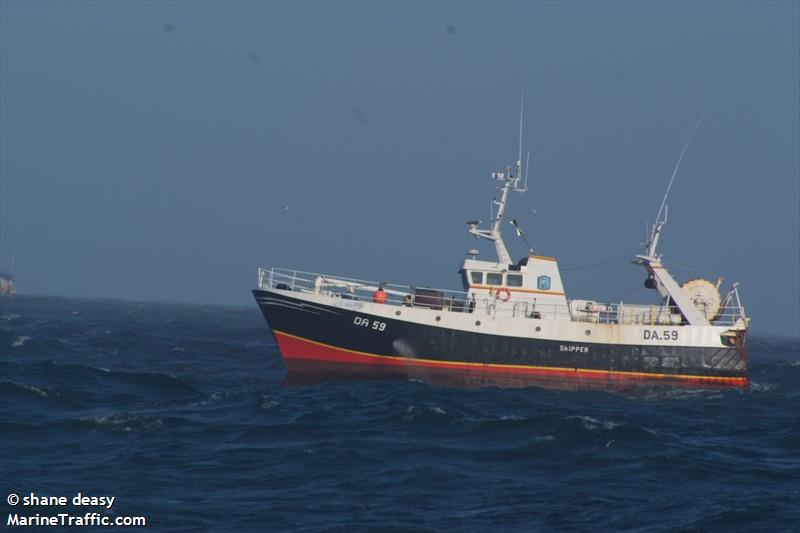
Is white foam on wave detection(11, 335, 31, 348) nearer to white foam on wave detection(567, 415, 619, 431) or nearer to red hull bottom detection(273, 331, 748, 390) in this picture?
red hull bottom detection(273, 331, 748, 390)

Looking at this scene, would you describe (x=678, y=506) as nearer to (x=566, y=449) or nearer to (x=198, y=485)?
(x=566, y=449)

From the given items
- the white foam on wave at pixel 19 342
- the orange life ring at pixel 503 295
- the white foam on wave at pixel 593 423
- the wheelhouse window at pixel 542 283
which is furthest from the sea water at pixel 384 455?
the white foam on wave at pixel 19 342

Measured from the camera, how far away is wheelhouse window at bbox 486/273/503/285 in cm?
4200

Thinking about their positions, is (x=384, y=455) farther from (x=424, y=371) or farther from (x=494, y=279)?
(x=494, y=279)

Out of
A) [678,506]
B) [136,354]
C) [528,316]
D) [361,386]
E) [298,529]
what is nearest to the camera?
[298,529]

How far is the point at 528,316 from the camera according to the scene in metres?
41.7

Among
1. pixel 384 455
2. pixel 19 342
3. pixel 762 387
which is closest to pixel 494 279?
pixel 762 387

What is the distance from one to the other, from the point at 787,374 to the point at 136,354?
3732 cm

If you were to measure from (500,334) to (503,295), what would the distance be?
6.70 ft

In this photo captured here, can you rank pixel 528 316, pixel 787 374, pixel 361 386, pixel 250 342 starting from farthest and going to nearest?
pixel 250 342, pixel 787 374, pixel 528 316, pixel 361 386

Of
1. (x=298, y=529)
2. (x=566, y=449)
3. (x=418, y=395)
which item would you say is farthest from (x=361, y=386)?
(x=298, y=529)

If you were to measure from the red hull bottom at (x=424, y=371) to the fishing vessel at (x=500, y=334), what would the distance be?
0.14 feet

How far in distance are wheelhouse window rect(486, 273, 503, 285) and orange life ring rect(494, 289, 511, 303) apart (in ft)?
1.41

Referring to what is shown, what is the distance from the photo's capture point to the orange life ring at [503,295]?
4159 cm
